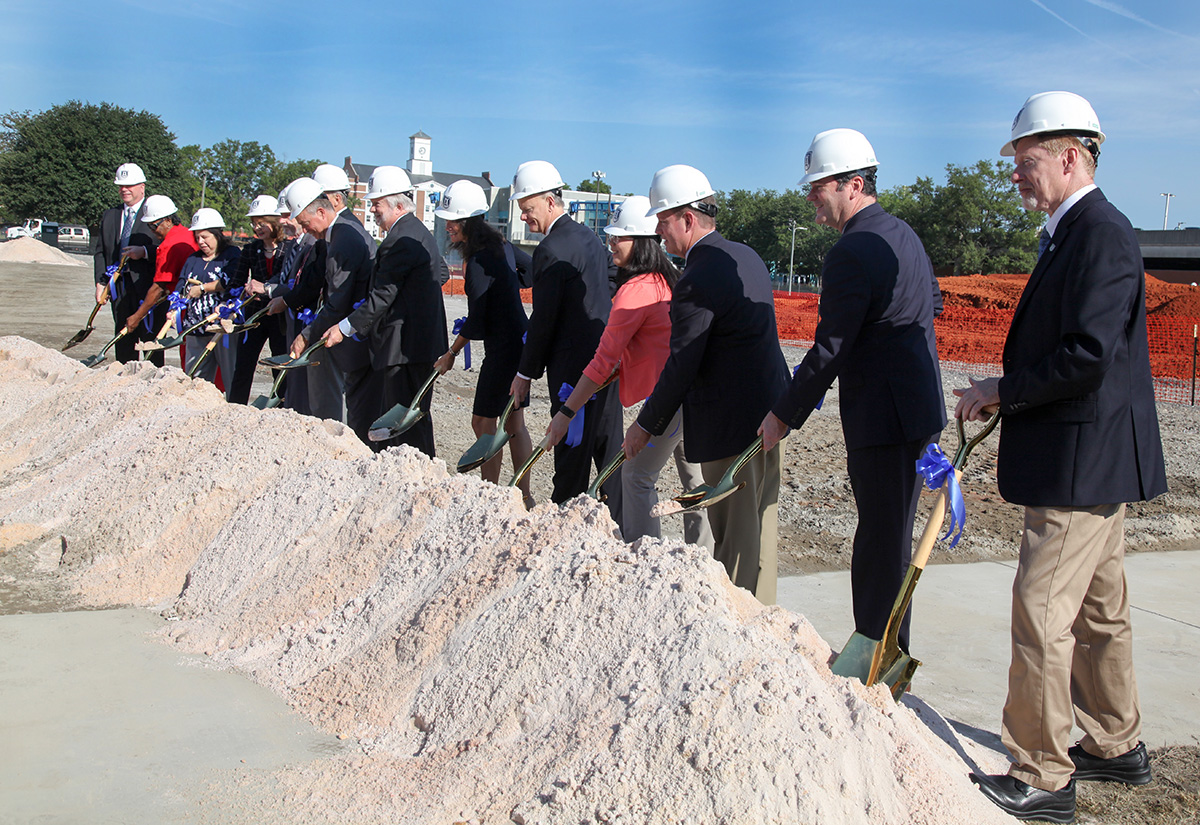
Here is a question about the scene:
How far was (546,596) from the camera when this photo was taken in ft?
9.32

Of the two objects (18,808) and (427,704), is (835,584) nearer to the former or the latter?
(427,704)

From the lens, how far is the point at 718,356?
376 cm

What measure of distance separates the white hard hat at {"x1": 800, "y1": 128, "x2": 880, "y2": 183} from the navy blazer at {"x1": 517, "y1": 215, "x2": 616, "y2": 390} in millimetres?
1896

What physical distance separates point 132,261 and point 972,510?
7.49m

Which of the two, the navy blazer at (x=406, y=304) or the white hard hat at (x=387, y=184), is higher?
the white hard hat at (x=387, y=184)

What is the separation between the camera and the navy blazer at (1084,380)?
8.36ft

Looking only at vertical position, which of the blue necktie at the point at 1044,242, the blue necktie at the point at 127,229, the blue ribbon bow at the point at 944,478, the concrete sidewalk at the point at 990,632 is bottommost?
the concrete sidewalk at the point at 990,632

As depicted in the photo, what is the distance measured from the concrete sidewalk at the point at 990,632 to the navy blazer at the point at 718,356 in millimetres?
976

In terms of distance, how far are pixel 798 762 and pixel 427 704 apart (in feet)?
3.63

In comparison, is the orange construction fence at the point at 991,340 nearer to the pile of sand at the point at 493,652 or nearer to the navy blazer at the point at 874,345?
the pile of sand at the point at 493,652

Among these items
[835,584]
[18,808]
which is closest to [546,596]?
[18,808]

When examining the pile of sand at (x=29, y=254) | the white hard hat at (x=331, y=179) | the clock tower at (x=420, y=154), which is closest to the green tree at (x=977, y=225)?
the pile of sand at (x=29, y=254)

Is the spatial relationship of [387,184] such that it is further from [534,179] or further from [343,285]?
[534,179]

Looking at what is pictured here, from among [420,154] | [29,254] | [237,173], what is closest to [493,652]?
[29,254]
